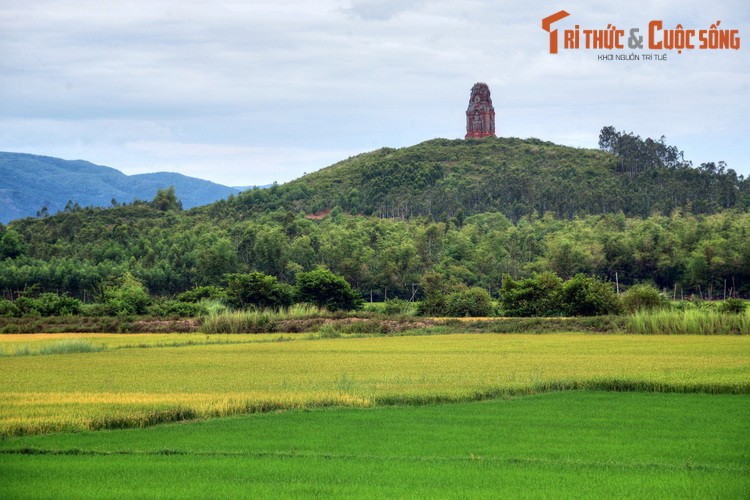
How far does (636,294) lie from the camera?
68688mm

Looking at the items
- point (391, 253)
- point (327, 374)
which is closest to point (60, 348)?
point (327, 374)

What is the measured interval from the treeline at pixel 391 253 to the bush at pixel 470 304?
55.5 ft

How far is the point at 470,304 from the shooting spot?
77.9 m

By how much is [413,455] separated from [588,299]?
52393 millimetres

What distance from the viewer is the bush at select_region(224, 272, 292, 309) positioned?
7944 cm

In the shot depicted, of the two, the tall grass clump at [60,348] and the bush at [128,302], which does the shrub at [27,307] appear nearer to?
the bush at [128,302]

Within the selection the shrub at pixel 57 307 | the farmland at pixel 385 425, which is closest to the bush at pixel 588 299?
the farmland at pixel 385 425

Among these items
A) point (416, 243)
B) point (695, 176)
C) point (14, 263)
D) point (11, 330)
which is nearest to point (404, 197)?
point (416, 243)

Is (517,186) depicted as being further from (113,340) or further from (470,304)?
(113,340)

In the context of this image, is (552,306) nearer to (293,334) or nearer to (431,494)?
(293,334)

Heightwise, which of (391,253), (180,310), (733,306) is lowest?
(180,310)

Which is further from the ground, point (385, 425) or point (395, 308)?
point (395, 308)

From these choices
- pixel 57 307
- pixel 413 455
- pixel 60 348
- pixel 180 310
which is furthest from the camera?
pixel 180 310

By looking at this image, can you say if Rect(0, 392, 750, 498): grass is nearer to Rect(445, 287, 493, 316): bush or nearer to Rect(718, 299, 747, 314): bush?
Rect(718, 299, 747, 314): bush
